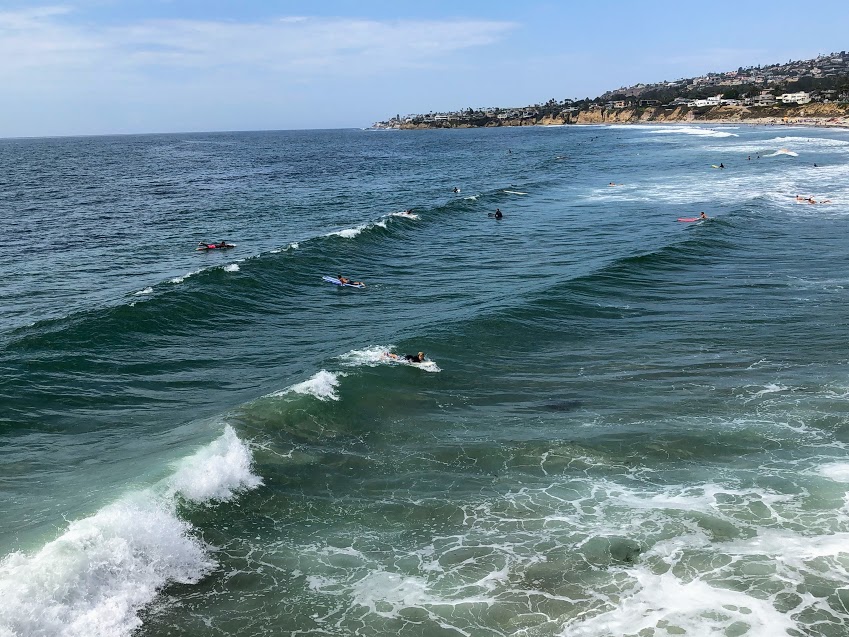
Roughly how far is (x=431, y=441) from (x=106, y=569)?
9159 mm

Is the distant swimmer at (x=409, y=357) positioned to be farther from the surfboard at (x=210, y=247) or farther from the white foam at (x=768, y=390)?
the surfboard at (x=210, y=247)

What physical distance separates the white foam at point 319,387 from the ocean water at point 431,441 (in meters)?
0.14

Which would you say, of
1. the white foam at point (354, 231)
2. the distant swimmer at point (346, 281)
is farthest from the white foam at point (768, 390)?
the white foam at point (354, 231)

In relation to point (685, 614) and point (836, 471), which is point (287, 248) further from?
point (685, 614)

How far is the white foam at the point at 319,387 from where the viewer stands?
74.7ft

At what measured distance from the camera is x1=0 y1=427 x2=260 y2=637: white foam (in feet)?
43.3

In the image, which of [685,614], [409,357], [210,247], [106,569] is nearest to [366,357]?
[409,357]

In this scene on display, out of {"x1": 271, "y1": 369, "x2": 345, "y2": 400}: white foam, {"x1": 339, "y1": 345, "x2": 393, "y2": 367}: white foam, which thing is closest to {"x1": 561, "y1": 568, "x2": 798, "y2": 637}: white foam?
{"x1": 271, "y1": 369, "x2": 345, "y2": 400}: white foam

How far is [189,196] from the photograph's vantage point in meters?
77.3

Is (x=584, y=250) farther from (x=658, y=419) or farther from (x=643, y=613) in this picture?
(x=643, y=613)

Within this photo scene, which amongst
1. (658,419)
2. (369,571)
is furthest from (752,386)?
(369,571)

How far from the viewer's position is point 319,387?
76.0 ft

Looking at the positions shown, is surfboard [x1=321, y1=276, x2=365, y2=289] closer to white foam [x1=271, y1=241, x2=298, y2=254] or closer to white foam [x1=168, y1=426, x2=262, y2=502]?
white foam [x1=271, y1=241, x2=298, y2=254]

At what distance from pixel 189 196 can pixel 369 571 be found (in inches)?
2760
